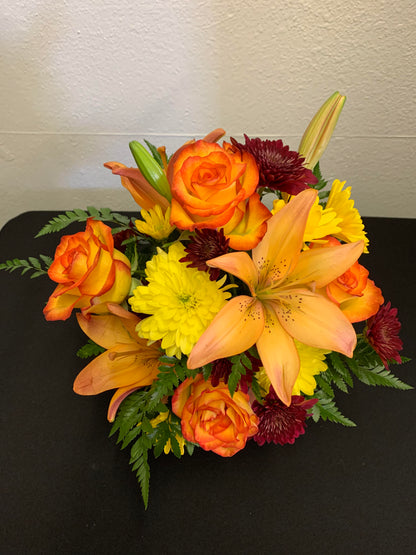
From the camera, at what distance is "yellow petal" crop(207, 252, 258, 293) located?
412 millimetres

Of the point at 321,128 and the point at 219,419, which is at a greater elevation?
the point at 321,128

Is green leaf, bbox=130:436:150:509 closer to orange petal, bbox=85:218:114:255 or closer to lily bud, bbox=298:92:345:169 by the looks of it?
orange petal, bbox=85:218:114:255

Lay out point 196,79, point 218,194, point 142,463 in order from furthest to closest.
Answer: point 196,79 → point 142,463 → point 218,194

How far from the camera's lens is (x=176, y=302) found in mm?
461

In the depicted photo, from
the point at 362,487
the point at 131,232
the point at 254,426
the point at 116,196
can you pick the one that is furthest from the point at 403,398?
the point at 116,196

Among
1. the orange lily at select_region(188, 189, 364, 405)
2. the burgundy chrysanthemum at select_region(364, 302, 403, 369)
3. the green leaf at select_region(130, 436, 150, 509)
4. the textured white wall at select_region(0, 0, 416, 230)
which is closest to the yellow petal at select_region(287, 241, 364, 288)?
the orange lily at select_region(188, 189, 364, 405)

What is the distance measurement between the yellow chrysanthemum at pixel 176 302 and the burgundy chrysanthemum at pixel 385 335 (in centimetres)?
18

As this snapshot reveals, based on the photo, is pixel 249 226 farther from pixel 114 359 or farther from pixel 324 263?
pixel 114 359

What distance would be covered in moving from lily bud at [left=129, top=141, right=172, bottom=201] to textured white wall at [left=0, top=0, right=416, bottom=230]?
19.3 inches

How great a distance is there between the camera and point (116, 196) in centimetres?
118

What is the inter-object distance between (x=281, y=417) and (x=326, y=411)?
9 cm

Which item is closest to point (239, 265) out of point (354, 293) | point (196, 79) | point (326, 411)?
point (354, 293)

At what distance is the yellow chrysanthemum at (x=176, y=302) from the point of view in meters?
0.45

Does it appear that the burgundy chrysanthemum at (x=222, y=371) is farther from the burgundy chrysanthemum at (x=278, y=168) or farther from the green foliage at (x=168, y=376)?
the burgundy chrysanthemum at (x=278, y=168)
